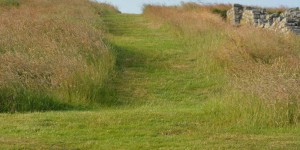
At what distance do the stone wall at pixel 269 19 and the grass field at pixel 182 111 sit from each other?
4.36 m

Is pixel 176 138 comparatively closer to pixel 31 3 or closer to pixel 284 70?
pixel 284 70

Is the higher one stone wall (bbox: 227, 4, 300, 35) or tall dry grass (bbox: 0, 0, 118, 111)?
tall dry grass (bbox: 0, 0, 118, 111)

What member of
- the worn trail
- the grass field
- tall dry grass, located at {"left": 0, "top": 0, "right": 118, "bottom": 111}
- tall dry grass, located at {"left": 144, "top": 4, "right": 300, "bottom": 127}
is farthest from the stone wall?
tall dry grass, located at {"left": 0, "top": 0, "right": 118, "bottom": 111}

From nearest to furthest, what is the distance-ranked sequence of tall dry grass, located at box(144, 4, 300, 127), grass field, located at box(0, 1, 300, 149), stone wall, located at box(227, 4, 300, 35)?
grass field, located at box(0, 1, 300, 149), tall dry grass, located at box(144, 4, 300, 127), stone wall, located at box(227, 4, 300, 35)

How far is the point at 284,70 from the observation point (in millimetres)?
10000

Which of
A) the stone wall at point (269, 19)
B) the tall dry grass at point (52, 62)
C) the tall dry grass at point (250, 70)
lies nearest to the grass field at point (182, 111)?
the tall dry grass at point (250, 70)

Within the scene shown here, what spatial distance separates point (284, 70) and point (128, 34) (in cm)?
1159

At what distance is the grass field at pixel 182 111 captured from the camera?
681 cm

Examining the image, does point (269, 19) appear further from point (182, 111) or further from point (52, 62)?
point (182, 111)

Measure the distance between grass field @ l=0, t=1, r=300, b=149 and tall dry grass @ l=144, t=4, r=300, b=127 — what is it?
18 mm

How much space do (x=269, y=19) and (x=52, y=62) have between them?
12.3 metres

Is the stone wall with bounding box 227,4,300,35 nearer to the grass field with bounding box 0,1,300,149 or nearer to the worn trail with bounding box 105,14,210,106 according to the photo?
the worn trail with bounding box 105,14,210,106

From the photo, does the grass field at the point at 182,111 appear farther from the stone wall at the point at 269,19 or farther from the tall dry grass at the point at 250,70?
the stone wall at the point at 269,19

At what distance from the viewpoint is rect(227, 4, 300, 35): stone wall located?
18698 mm
